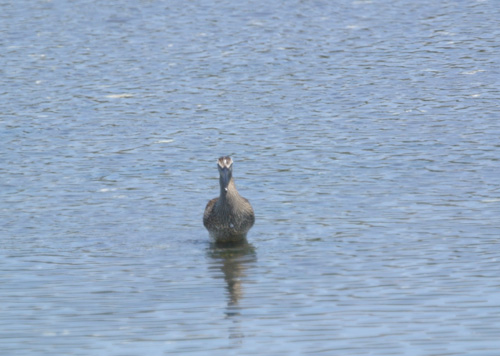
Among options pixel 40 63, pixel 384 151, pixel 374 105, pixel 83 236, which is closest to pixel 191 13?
pixel 40 63

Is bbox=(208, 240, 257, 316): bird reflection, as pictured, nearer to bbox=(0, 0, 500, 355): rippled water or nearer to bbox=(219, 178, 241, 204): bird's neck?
bbox=(0, 0, 500, 355): rippled water

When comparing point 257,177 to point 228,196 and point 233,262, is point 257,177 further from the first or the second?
point 233,262

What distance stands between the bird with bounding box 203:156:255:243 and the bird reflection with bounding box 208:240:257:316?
0.18 meters

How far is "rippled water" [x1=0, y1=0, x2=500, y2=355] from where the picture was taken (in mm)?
13586

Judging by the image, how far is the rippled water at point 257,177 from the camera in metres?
13.6

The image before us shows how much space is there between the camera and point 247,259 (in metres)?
16.5

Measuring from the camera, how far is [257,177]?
20.7m

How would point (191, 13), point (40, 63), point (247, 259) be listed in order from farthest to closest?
point (191, 13) → point (40, 63) → point (247, 259)

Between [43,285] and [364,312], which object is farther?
[43,285]

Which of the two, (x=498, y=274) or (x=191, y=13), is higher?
(x=191, y=13)

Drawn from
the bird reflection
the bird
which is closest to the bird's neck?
the bird

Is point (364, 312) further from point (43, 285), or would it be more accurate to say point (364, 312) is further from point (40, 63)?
point (40, 63)

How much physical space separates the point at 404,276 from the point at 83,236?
5.24 metres

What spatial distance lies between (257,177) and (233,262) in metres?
4.42
